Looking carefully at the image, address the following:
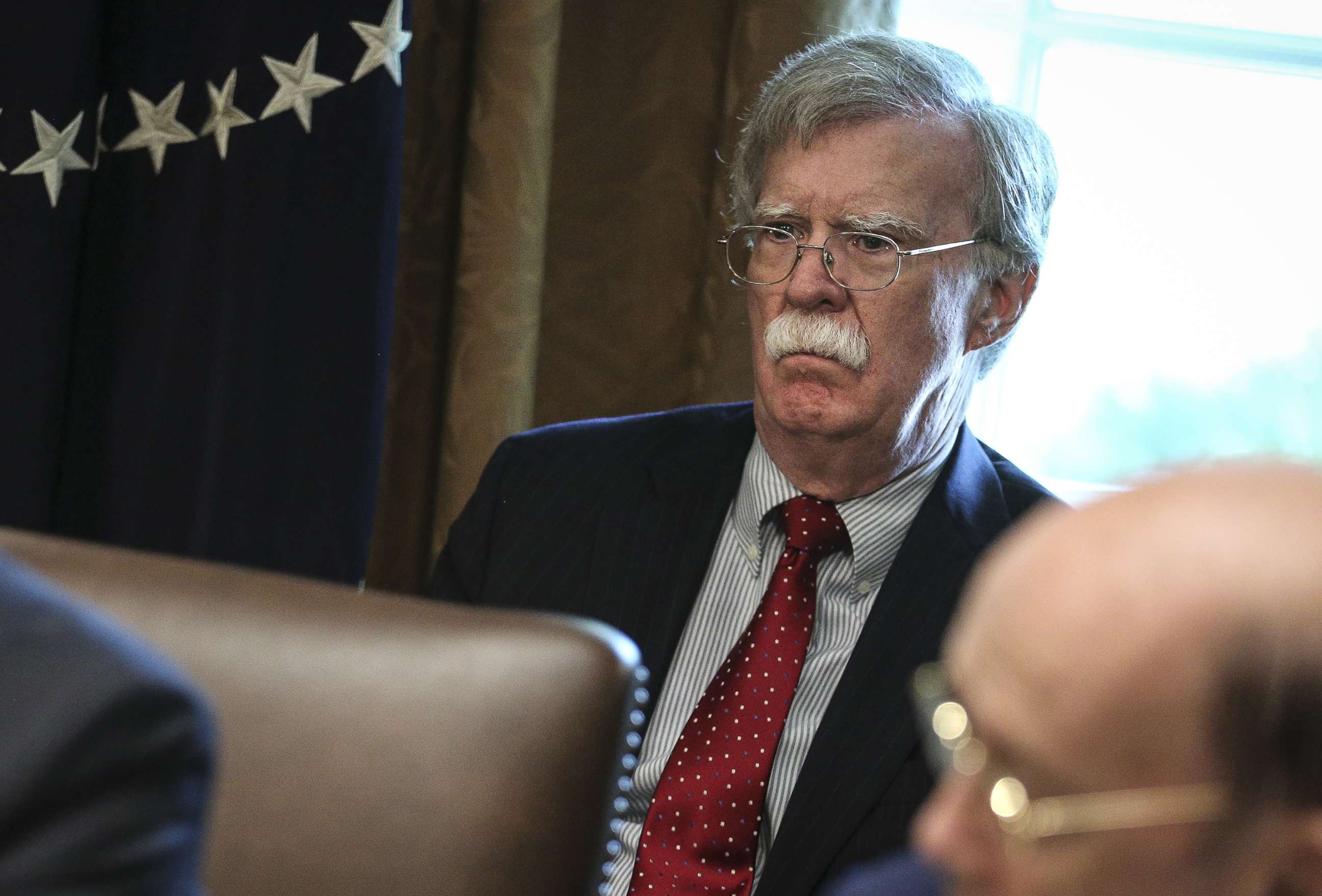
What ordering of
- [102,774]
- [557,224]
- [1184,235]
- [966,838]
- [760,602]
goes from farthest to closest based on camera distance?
[1184,235] → [557,224] → [760,602] → [966,838] → [102,774]

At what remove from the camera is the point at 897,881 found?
0.91 meters

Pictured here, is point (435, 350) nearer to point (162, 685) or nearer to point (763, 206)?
point (763, 206)

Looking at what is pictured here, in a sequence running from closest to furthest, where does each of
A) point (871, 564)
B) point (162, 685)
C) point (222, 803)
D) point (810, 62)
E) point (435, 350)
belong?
1. point (162, 685)
2. point (222, 803)
3. point (871, 564)
4. point (810, 62)
5. point (435, 350)

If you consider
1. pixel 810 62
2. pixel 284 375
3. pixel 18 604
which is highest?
pixel 810 62

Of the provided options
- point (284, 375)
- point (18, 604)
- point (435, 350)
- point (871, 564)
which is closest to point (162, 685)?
point (18, 604)

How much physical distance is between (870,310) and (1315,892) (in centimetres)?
112

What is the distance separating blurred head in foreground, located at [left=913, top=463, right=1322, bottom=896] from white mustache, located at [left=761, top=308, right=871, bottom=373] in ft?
3.22

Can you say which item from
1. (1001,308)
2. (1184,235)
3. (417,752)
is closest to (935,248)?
(1001,308)

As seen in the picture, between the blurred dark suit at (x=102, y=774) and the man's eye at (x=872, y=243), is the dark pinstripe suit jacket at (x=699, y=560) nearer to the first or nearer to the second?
the man's eye at (x=872, y=243)

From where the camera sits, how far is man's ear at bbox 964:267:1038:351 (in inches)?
71.6

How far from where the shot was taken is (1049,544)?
691 millimetres

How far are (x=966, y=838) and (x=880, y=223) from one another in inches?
43.2

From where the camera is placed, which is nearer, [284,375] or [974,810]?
[974,810]

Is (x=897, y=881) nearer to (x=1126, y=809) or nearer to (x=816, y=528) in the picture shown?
(x=1126, y=809)
